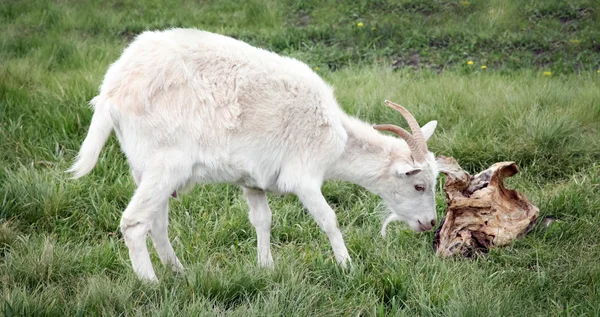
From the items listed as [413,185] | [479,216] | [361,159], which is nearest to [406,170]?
[413,185]

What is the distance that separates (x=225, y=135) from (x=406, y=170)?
124 cm

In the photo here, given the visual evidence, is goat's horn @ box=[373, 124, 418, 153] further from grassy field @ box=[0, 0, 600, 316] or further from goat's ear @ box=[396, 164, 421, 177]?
grassy field @ box=[0, 0, 600, 316]

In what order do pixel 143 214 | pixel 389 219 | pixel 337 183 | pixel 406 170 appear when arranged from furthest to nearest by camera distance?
1. pixel 337 183
2. pixel 389 219
3. pixel 406 170
4. pixel 143 214

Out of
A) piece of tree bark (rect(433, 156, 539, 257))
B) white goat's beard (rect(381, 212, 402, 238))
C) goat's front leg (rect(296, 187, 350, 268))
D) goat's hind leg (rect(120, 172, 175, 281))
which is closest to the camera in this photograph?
goat's hind leg (rect(120, 172, 175, 281))

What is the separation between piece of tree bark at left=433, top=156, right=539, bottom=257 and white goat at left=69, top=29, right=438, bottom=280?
0.25 meters

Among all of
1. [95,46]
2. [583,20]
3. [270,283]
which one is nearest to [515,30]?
[583,20]

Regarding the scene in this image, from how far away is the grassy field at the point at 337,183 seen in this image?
149 inches

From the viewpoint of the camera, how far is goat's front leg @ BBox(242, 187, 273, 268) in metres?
4.62

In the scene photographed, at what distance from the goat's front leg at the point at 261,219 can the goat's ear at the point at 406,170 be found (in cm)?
91

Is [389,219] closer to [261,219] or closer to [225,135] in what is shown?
[261,219]

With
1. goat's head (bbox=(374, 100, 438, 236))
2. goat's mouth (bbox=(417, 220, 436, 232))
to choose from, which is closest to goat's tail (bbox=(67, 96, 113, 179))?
goat's head (bbox=(374, 100, 438, 236))

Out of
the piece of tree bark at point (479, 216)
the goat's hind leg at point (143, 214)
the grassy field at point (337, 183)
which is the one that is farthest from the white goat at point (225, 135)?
the grassy field at point (337, 183)

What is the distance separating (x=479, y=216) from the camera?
4.79m

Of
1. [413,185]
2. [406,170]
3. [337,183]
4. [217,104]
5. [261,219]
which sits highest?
[217,104]
